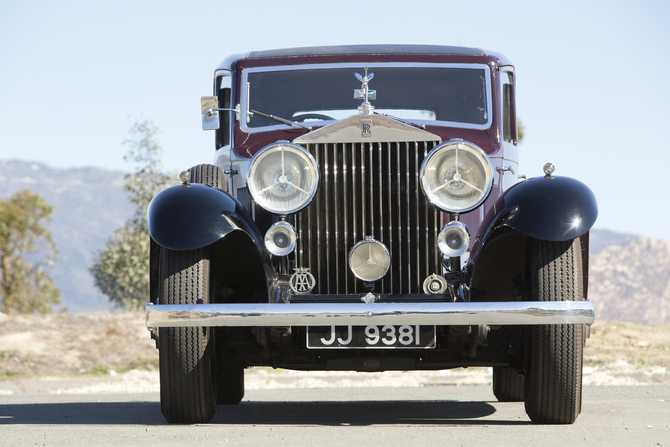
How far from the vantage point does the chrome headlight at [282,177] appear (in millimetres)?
4258

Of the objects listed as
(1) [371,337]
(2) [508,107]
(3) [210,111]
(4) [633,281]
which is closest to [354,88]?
(3) [210,111]

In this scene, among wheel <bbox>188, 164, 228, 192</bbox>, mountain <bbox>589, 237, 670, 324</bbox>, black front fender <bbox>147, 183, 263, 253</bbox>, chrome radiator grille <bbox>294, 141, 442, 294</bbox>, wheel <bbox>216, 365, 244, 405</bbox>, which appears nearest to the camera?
black front fender <bbox>147, 183, 263, 253</bbox>

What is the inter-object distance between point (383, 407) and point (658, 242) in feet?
291

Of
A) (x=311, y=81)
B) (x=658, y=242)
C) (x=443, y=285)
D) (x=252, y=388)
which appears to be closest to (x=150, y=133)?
(x=252, y=388)

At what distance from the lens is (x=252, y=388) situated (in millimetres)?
8555

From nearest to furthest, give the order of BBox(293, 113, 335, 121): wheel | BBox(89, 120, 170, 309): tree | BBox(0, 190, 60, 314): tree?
BBox(293, 113, 335, 121): wheel
BBox(89, 120, 170, 309): tree
BBox(0, 190, 60, 314): tree

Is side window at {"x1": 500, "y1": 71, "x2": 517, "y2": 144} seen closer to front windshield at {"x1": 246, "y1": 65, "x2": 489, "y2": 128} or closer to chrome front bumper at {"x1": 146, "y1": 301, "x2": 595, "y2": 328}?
front windshield at {"x1": 246, "y1": 65, "x2": 489, "y2": 128}

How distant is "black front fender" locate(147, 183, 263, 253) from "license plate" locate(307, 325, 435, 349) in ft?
1.86

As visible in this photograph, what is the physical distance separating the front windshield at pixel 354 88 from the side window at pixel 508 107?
0.21 m

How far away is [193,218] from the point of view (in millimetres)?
3984

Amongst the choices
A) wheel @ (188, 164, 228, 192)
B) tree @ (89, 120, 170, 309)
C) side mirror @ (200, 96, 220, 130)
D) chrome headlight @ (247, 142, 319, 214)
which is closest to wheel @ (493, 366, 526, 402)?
chrome headlight @ (247, 142, 319, 214)

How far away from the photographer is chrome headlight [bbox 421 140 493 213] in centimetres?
420

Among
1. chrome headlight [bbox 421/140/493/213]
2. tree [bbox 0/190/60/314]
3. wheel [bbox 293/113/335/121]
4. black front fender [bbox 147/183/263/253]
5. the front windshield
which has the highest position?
the front windshield

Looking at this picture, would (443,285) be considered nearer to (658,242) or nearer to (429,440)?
(429,440)
